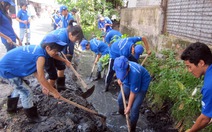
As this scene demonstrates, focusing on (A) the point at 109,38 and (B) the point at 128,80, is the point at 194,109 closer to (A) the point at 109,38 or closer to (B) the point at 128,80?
(B) the point at 128,80

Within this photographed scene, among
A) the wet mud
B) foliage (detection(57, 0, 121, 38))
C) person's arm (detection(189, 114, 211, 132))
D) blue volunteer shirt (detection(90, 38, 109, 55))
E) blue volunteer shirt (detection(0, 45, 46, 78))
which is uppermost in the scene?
foliage (detection(57, 0, 121, 38))

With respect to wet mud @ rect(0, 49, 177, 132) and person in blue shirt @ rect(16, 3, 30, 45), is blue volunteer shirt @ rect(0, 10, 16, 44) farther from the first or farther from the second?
person in blue shirt @ rect(16, 3, 30, 45)

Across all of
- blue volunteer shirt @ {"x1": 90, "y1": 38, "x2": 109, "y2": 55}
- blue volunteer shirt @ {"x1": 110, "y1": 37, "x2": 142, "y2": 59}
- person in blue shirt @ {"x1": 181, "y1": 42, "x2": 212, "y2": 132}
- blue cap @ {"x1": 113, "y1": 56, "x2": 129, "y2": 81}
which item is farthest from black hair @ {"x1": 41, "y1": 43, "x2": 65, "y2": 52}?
blue volunteer shirt @ {"x1": 90, "y1": 38, "x2": 109, "y2": 55}

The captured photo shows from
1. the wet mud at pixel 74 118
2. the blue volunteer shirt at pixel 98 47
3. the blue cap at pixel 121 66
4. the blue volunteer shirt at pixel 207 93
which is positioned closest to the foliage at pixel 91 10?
the blue volunteer shirt at pixel 98 47

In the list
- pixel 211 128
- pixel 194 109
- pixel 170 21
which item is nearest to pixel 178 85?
pixel 194 109

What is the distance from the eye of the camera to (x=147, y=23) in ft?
29.4

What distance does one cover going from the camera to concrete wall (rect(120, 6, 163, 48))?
793 cm

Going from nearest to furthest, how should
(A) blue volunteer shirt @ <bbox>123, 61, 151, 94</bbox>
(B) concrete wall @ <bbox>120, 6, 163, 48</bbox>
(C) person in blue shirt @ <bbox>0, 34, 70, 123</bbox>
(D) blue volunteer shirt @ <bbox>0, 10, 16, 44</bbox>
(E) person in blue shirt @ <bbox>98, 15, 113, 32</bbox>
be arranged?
1. (C) person in blue shirt @ <bbox>0, 34, 70, 123</bbox>
2. (A) blue volunteer shirt @ <bbox>123, 61, 151, 94</bbox>
3. (D) blue volunteer shirt @ <bbox>0, 10, 16, 44</bbox>
4. (B) concrete wall @ <bbox>120, 6, 163, 48</bbox>
5. (E) person in blue shirt @ <bbox>98, 15, 113, 32</bbox>

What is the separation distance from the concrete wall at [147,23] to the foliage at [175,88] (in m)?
1.53

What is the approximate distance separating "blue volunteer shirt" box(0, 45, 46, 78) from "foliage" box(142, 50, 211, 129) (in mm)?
3061

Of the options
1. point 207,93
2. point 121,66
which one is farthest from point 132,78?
point 207,93

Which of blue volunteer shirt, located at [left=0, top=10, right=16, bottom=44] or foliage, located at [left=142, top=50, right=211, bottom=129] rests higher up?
blue volunteer shirt, located at [left=0, top=10, right=16, bottom=44]

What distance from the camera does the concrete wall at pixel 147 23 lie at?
793cm

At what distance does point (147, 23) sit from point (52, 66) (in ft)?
18.8
